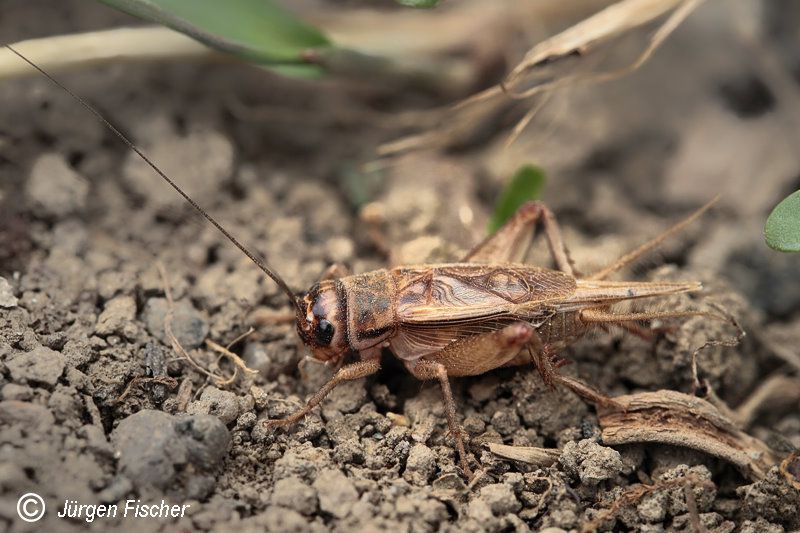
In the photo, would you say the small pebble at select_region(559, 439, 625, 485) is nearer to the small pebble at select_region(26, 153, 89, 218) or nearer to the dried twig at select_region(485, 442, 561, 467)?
the dried twig at select_region(485, 442, 561, 467)

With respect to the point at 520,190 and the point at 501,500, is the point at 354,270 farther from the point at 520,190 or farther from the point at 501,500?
the point at 501,500

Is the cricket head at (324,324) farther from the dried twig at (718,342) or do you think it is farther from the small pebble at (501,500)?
the dried twig at (718,342)

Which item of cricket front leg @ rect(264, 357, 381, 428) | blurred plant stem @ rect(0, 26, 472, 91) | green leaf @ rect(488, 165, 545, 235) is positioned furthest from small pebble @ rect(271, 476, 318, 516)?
blurred plant stem @ rect(0, 26, 472, 91)

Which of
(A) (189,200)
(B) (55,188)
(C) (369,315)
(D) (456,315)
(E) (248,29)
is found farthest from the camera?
(E) (248,29)

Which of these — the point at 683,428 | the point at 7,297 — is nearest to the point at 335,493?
the point at 683,428

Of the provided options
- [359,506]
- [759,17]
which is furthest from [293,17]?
[759,17]

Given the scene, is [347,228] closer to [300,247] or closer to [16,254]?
[300,247]
